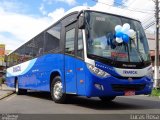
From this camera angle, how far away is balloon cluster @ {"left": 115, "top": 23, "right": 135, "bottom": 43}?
11.3 meters

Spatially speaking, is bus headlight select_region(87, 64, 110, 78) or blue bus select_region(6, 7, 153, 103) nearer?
bus headlight select_region(87, 64, 110, 78)

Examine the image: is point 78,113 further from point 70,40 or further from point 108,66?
point 70,40

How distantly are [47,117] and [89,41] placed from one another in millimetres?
2995

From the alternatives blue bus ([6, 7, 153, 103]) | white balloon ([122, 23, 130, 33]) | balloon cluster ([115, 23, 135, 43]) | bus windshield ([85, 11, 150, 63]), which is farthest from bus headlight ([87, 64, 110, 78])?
white balloon ([122, 23, 130, 33])

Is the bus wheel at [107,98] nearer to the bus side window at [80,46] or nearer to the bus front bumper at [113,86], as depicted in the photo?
the bus front bumper at [113,86]

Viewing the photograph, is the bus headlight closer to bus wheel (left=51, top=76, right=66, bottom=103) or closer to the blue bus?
the blue bus

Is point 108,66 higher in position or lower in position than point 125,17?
lower

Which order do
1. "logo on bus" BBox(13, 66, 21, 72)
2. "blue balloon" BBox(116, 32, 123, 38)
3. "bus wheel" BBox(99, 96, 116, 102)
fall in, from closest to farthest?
"blue balloon" BBox(116, 32, 123, 38), "bus wheel" BBox(99, 96, 116, 102), "logo on bus" BBox(13, 66, 21, 72)

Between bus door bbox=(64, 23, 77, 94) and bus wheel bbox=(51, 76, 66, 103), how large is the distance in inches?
26.4

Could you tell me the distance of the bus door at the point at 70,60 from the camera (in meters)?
11.9

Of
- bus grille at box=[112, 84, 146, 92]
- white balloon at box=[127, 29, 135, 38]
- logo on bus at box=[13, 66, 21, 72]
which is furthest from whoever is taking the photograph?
logo on bus at box=[13, 66, 21, 72]

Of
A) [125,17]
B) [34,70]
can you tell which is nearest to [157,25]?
[34,70]

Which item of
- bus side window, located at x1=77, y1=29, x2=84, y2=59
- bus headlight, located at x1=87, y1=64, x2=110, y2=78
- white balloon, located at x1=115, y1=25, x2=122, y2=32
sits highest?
white balloon, located at x1=115, y1=25, x2=122, y2=32

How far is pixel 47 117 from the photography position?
9297 millimetres
